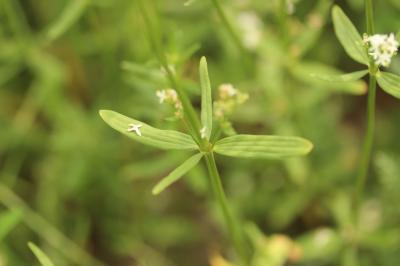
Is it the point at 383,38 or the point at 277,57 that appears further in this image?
the point at 277,57

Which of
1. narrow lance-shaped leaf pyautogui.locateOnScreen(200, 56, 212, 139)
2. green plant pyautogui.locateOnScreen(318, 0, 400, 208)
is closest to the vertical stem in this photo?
green plant pyautogui.locateOnScreen(318, 0, 400, 208)

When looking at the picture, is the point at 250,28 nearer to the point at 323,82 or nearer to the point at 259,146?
the point at 323,82

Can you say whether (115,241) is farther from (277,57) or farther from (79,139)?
(277,57)

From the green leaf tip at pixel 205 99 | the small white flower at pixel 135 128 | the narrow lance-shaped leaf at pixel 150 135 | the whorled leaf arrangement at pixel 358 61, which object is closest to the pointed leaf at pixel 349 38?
the whorled leaf arrangement at pixel 358 61

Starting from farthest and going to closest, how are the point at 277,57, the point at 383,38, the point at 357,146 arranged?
the point at 357,146
the point at 277,57
the point at 383,38

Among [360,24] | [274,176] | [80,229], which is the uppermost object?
[360,24]

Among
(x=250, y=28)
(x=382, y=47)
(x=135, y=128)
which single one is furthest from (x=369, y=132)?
(x=250, y=28)

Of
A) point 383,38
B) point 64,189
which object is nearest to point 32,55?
point 64,189
